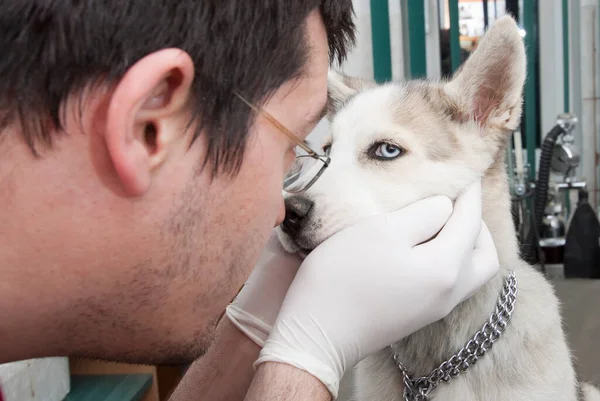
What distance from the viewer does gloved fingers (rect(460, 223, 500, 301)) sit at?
89 cm

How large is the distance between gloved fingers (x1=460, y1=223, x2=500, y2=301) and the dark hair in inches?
18.9

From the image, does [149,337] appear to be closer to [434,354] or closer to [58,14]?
[58,14]

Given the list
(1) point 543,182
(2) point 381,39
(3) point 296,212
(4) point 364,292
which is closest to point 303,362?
(4) point 364,292

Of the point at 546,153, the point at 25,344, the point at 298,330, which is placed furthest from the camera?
the point at 546,153

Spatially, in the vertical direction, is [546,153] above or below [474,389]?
above

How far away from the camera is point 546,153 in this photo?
2.10m

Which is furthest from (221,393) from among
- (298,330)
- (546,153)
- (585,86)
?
(585,86)

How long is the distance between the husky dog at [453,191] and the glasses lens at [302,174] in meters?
0.02

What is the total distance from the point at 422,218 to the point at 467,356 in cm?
26

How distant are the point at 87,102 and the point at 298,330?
16.9 inches

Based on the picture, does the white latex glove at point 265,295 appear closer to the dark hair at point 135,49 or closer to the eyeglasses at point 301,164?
the eyeglasses at point 301,164

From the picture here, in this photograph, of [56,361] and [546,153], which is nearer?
[56,361]

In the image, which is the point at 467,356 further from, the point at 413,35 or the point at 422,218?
the point at 413,35

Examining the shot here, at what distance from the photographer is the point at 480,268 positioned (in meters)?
0.90
